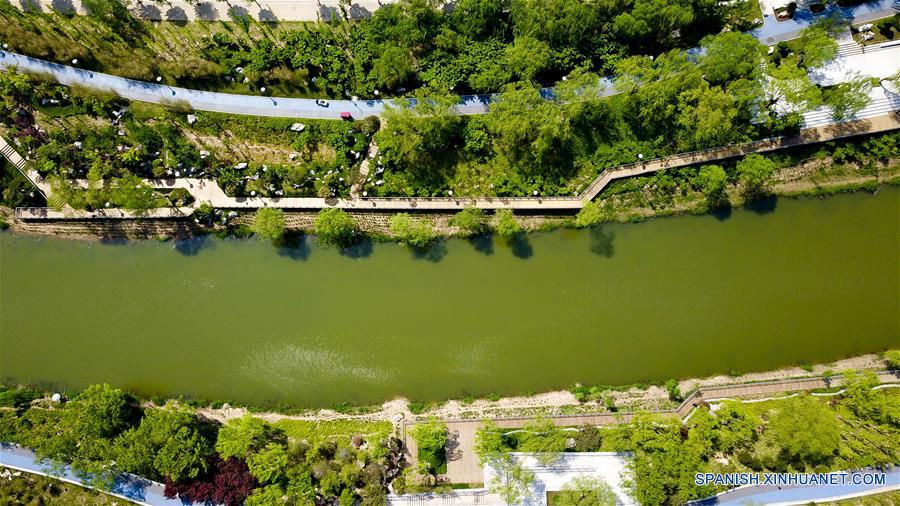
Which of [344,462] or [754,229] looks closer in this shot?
[344,462]

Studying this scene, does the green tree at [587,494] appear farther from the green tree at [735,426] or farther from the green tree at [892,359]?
the green tree at [892,359]

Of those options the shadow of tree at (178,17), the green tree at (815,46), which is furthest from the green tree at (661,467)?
the shadow of tree at (178,17)

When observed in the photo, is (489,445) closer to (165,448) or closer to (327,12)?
(165,448)

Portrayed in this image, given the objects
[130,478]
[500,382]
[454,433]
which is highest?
[500,382]

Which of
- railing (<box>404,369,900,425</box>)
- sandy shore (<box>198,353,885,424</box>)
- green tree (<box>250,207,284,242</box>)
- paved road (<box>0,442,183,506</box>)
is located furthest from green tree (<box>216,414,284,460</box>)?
railing (<box>404,369,900,425</box>)

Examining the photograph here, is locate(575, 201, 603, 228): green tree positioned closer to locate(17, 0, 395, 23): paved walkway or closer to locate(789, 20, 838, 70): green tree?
locate(789, 20, 838, 70): green tree

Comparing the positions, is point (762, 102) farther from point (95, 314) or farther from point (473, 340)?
point (95, 314)

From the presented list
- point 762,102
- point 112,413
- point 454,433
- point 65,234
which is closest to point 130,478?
point 112,413
